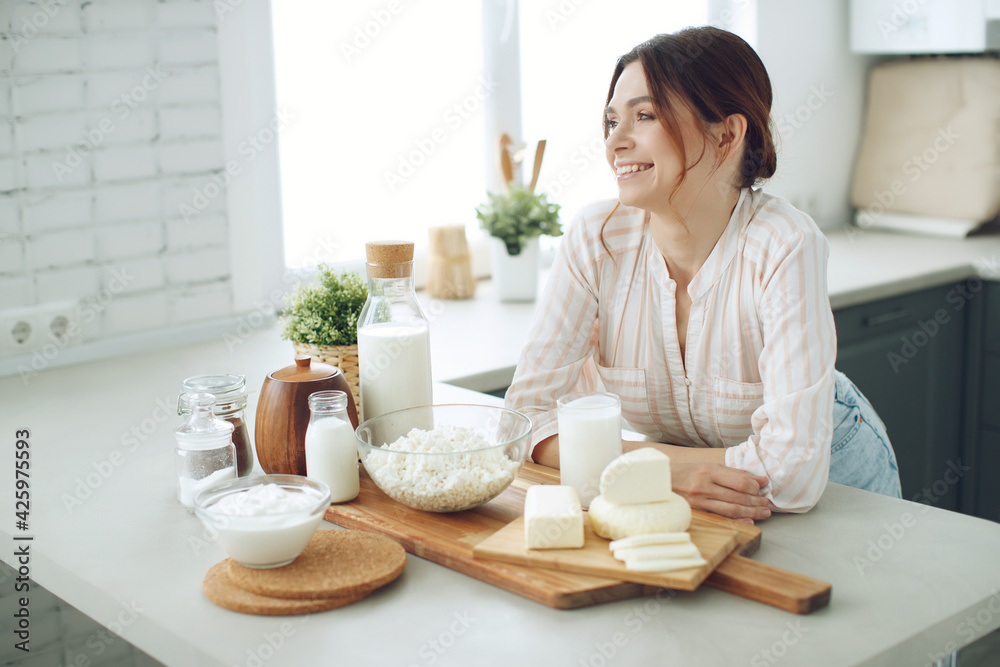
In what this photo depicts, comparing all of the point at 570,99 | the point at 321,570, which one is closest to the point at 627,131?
the point at 321,570

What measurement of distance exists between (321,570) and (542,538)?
242 mm

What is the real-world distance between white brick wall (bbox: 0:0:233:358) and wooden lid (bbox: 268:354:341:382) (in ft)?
2.96

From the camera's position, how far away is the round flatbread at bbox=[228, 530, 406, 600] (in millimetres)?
1018

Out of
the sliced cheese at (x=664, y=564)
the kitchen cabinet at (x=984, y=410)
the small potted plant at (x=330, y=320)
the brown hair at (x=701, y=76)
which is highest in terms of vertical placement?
the brown hair at (x=701, y=76)

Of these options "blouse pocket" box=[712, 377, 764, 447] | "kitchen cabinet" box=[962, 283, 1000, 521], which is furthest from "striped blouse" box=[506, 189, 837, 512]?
"kitchen cabinet" box=[962, 283, 1000, 521]

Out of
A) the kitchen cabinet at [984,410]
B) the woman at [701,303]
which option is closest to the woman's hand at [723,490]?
the woman at [701,303]

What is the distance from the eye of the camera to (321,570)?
106cm

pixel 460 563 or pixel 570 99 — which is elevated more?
pixel 570 99

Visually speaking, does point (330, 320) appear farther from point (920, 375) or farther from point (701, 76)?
point (920, 375)

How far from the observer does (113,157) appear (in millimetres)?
2033

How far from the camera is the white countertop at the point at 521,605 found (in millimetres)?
922

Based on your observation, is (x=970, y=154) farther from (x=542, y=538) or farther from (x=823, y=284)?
(x=542, y=538)

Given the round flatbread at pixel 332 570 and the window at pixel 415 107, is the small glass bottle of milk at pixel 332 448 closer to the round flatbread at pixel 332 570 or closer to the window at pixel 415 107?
the round flatbread at pixel 332 570

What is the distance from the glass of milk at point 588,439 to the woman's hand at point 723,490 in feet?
0.37
